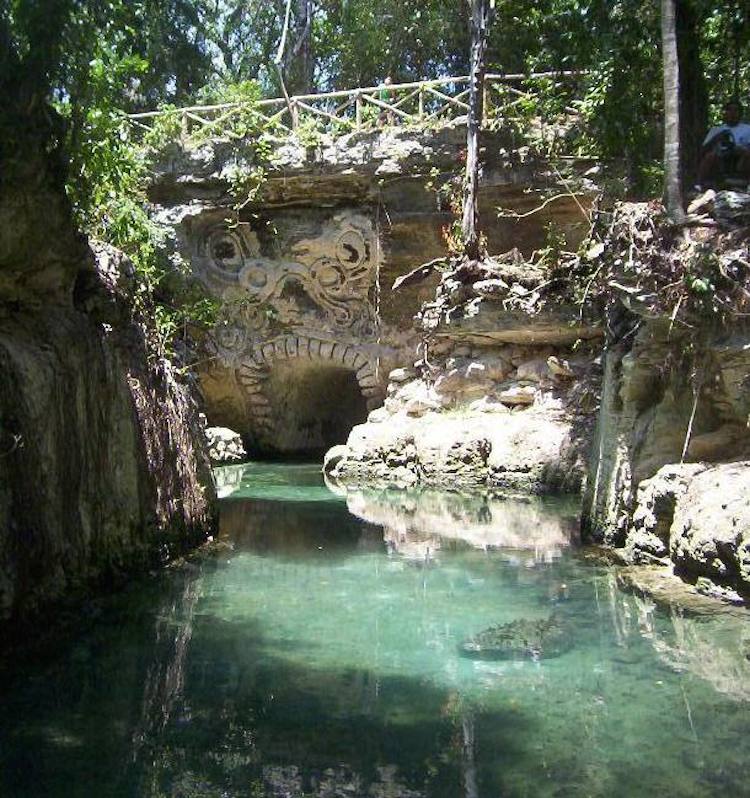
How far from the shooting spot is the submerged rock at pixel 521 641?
5.10 metres

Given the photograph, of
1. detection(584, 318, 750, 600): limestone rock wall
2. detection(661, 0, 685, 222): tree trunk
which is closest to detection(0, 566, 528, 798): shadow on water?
detection(584, 318, 750, 600): limestone rock wall

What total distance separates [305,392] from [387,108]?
21.3 feet

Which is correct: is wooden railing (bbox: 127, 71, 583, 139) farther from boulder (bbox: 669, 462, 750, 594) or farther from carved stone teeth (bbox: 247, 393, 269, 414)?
boulder (bbox: 669, 462, 750, 594)

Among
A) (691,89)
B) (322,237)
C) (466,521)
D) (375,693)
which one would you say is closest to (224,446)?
(322,237)

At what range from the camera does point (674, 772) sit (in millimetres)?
3480

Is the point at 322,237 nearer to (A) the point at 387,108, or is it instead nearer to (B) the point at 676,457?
(A) the point at 387,108

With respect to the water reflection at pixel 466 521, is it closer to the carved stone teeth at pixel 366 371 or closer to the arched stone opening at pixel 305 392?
the carved stone teeth at pixel 366 371

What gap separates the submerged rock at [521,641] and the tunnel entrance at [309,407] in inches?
518

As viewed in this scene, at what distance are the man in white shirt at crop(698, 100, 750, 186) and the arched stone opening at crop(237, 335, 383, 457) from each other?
9952mm

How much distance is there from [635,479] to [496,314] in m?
6.82

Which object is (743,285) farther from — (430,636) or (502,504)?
(502,504)

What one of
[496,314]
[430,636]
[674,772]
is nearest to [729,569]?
[430,636]

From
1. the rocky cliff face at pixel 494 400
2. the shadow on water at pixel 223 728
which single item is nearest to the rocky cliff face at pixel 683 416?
the shadow on water at pixel 223 728

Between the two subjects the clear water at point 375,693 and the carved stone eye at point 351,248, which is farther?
the carved stone eye at point 351,248
